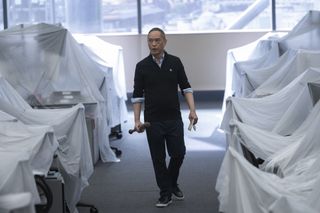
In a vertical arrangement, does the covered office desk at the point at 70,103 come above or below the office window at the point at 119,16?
below

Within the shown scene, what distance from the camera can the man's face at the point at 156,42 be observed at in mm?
3861

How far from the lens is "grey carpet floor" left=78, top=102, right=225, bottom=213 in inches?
162

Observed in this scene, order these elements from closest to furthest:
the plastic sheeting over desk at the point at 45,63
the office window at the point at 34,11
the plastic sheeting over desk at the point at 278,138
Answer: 1. the plastic sheeting over desk at the point at 278,138
2. the plastic sheeting over desk at the point at 45,63
3. the office window at the point at 34,11

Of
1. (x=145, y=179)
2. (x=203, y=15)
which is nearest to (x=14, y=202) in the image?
(x=145, y=179)

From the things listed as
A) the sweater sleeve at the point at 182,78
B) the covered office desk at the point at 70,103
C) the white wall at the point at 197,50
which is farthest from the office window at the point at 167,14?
the sweater sleeve at the point at 182,78

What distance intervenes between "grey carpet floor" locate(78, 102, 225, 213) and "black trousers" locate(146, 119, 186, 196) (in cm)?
22

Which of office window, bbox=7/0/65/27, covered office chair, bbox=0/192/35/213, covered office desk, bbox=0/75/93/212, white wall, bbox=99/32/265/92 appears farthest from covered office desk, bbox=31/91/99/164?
office window, bbox=7/0/65/27

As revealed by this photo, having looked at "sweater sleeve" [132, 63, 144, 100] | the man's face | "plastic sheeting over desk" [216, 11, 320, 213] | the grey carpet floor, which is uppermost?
the man's face

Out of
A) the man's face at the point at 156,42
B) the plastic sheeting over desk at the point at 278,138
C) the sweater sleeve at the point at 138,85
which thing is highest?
the man's face at the point at 156,42

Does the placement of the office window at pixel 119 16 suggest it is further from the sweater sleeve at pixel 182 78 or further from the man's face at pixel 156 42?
the man's face at pixel 156 42

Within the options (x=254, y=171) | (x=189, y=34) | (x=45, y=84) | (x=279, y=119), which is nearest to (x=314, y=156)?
(x=254, y=171)

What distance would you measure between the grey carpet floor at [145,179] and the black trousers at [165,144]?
0.22m

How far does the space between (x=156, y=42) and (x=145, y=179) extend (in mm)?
1518

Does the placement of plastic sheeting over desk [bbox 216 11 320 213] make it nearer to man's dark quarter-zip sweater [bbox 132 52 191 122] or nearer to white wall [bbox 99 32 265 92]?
man's dark quarter-zip sweater [bbox 132 52 191 122]
